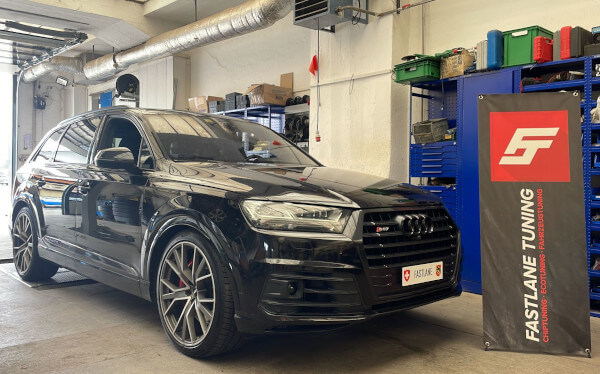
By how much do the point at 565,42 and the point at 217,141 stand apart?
3003 mm

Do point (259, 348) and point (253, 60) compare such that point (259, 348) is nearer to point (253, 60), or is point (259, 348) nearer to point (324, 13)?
A: point (324, 13)

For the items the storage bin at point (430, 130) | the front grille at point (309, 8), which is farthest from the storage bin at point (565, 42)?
the front grille at point (309, 8)

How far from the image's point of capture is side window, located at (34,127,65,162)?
14.7 ft

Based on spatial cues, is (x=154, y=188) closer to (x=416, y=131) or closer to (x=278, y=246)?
(x=278, y=246)

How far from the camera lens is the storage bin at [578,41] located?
4223 millimetres

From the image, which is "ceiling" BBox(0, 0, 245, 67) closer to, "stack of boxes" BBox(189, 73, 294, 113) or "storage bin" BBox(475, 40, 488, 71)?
"stack of boxes" BBox(189, 73, 294, 113)

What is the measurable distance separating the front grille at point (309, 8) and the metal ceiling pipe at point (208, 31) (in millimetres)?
311

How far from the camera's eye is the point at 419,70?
524 cm

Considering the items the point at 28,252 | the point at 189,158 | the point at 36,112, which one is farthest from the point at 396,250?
the point at 36,112

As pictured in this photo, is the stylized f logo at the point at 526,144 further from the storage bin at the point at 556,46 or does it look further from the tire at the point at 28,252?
the tire at the point at 28,252

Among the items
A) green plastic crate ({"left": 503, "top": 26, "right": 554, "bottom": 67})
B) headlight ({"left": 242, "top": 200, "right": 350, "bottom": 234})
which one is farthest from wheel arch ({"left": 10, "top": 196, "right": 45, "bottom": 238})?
green plastic crate ({"left": 503, "top": 26, "right": 554, "bottom": 67})

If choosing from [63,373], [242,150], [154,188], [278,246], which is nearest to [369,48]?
[242,150]

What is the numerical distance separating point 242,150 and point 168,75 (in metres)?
8.09

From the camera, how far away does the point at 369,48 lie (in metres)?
6.29
